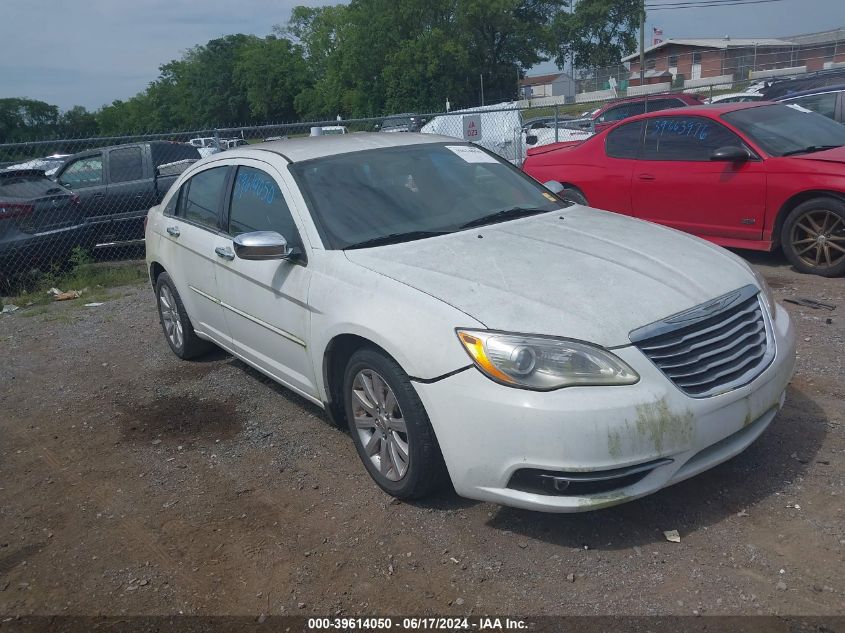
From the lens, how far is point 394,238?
392 centimetres

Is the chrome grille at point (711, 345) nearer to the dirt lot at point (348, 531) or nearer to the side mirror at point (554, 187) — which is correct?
the dirt lot at point (348, 531)

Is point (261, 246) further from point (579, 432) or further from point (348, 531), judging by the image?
point (579, 432)

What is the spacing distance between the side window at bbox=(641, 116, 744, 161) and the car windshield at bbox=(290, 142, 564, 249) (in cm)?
329

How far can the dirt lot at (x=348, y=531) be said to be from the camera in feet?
9.46

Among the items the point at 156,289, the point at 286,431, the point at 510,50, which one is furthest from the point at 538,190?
the point at 510,50

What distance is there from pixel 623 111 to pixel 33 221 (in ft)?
44.7

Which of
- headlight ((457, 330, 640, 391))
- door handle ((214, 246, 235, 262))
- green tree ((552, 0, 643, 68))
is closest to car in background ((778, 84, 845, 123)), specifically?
door handle ((214, 246, 235, 262))

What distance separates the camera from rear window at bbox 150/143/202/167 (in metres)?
11.5

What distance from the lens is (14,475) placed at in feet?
14.5

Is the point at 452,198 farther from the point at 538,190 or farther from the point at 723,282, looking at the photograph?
the point at 723,282

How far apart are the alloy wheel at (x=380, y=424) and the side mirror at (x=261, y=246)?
32.4 inches

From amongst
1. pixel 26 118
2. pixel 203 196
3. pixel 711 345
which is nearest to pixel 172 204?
pixel 203 196

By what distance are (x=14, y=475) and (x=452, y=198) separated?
9.90ft

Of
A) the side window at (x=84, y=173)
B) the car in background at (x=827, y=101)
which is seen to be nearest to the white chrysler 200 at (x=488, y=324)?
the side window at (x=84, y=173)
